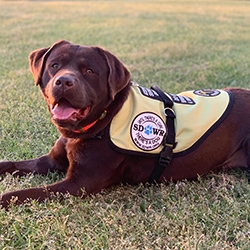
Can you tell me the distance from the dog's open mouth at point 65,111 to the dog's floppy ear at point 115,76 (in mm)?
190

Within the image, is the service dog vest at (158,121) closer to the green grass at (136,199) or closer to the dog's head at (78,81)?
the dog's head at (78,81)

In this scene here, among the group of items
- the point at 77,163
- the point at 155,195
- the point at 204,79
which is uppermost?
the point at 77,163

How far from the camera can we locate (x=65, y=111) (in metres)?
2.57

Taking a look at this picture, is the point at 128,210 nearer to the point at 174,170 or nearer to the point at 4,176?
the point at 174,170

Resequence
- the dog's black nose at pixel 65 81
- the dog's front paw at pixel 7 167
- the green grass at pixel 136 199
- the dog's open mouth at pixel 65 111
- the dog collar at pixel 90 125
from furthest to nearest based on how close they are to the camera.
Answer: the dog's front paw at pixel 7 167
the dog collar at pixel 90 125
the dog's open mouth at pixel 65 111
the dog's black nose at pixel 65 81
the green grass at pixel 136 199

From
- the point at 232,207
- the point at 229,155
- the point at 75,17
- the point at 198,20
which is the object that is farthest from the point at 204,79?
the point at 75,17

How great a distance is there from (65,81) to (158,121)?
2.38 ft

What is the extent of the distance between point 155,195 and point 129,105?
2.02 ft

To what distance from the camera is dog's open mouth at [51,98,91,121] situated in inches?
101

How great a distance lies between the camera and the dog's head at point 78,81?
2.48 m

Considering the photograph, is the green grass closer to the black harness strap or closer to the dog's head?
the black harness strap

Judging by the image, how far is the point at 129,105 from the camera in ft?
9.23

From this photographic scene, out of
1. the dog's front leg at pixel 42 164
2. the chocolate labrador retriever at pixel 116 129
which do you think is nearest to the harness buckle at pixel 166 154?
the chocolate labrador retriever at pixel 116 129

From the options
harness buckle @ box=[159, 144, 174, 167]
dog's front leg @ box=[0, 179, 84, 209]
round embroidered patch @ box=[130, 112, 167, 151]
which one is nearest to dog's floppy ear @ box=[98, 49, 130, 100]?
round embroidered patch @ box=[130, 112, 167, 151]
